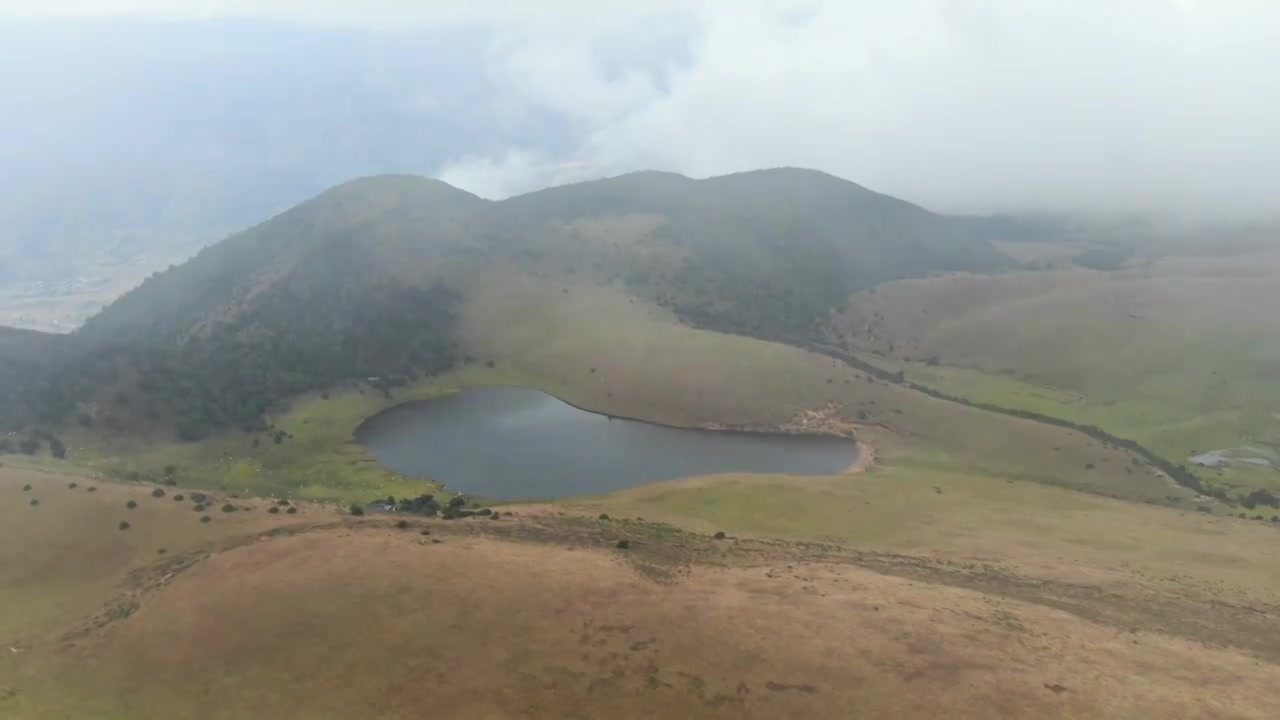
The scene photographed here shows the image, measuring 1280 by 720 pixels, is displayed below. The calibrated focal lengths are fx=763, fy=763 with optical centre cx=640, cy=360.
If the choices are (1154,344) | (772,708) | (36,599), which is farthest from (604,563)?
(1154,344)

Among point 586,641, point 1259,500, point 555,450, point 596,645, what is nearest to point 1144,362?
point 1259,500

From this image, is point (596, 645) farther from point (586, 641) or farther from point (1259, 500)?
point (1259, 500)

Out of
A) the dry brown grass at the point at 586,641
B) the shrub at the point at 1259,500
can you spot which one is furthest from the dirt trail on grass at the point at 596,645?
the shrub at the point at 1259,500

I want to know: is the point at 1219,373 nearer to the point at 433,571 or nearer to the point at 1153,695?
the point at 1153,695

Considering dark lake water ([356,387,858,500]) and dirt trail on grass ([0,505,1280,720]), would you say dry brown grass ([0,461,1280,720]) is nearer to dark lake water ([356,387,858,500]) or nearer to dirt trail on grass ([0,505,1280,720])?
dirt trail on grass ([0,505,1280,720])

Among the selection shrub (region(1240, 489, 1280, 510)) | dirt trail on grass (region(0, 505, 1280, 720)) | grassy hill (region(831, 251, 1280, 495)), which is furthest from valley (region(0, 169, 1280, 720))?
shrub (region(1240, 489, 1280, 510))

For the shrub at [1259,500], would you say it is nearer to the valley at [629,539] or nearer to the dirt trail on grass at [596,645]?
the valley at [629,539]
